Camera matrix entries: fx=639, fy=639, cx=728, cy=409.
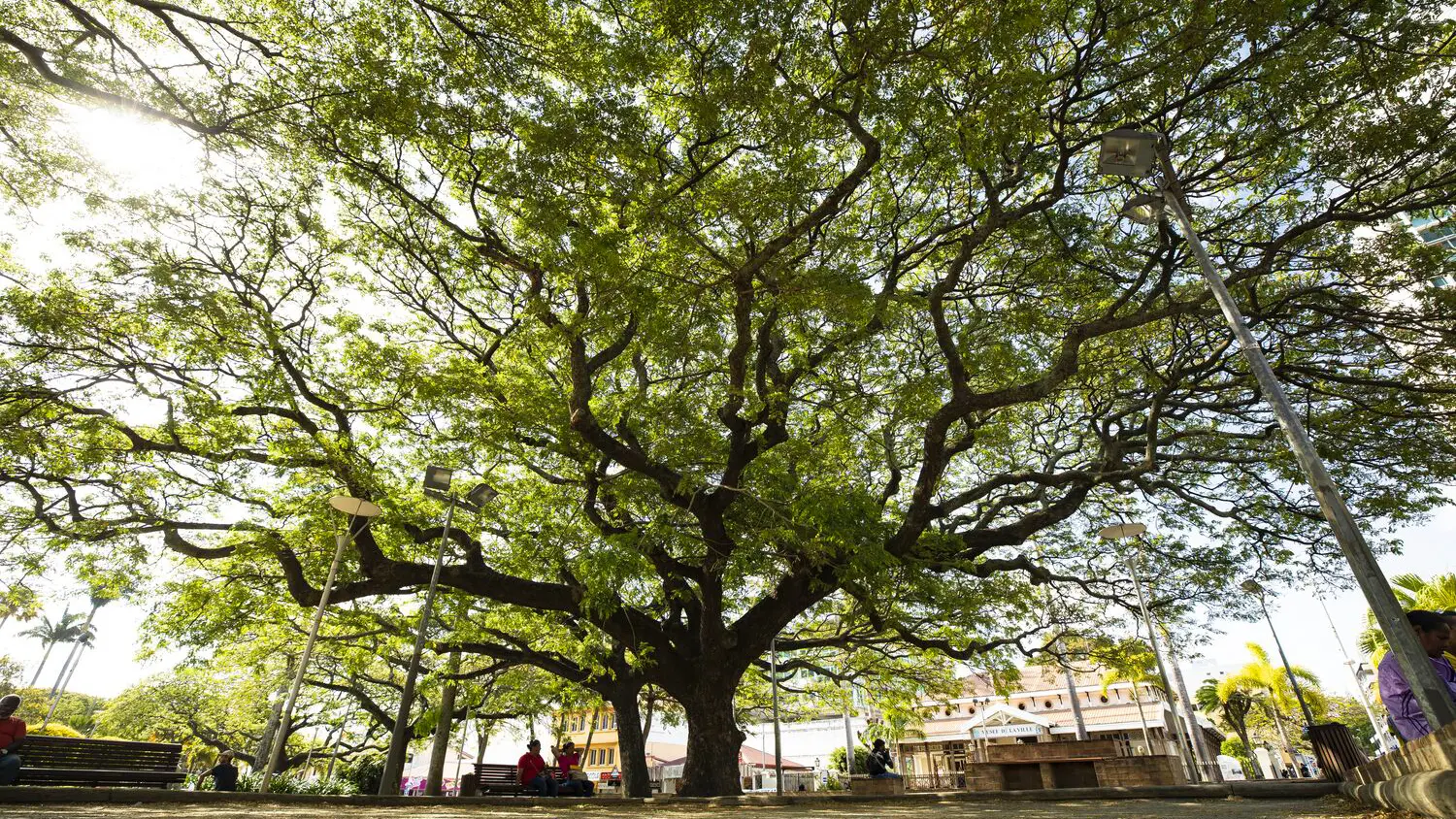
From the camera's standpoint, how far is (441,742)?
617 inches

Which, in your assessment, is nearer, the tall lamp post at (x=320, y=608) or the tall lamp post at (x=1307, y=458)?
the tall lamp post at (x=1307, y=458)

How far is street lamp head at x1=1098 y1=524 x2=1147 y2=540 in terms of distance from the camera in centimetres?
1163

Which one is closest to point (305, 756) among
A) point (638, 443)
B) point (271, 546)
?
point (271, 546)

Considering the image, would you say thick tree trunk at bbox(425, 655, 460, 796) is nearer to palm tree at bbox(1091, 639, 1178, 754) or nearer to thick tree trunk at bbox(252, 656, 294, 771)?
thick tree trunk at bbox(252, 656, 294, 771)

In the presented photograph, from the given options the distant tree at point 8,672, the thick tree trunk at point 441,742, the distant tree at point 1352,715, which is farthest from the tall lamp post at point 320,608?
the distant tree at point 1352,715

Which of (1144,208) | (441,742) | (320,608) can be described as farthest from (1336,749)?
(441,742)

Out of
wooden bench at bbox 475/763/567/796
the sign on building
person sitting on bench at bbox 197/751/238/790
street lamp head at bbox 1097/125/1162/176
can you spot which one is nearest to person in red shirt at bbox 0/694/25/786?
person sitting on bench at bbox 197/751/238/790

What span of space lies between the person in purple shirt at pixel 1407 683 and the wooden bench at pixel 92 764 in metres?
12.6

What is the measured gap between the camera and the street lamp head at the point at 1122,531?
11.6 metres

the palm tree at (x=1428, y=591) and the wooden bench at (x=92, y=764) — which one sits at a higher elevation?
the palm tree at (x=1428, y=591)

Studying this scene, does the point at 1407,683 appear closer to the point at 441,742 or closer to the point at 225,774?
the point at 225,774

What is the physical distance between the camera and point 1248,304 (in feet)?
28.5

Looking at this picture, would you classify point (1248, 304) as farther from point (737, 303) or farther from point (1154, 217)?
point (737, 303)

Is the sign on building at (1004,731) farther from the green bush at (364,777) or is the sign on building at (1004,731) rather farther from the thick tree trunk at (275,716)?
the thick tree trunk at (275,716)
